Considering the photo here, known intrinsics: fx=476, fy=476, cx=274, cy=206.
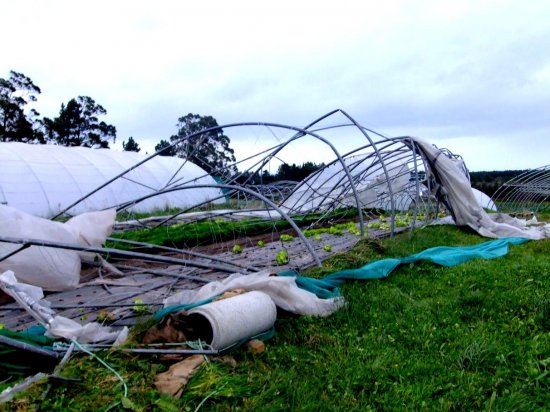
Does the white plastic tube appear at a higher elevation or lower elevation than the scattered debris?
higher

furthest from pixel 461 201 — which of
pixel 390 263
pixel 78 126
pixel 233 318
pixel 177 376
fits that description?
pixel 78 126

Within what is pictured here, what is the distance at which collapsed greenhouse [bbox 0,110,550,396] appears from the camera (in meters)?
3.97

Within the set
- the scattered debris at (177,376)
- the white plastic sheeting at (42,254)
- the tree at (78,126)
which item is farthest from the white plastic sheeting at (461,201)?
the tree at (78,126)

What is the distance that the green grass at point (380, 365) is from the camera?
102 inches

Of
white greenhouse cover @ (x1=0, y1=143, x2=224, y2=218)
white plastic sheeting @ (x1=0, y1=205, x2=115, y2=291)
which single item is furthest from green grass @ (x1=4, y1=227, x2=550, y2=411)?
white greenhouse cover @ (x1=0, y1=143, x2=224, y2=218)

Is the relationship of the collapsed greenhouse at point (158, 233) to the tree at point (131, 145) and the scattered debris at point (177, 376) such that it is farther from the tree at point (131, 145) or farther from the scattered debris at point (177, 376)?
the tree at point (131, 145)

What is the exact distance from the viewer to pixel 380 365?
120 inches

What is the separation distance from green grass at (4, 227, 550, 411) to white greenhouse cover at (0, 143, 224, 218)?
881 centimetres

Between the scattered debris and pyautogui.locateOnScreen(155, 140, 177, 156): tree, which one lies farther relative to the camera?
pyautogui.locateOnScreen(155, 140, 177, 156): tree

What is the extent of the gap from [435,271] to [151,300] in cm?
319

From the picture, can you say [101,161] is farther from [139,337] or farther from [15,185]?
[139,337]

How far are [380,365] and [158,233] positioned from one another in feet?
21.4

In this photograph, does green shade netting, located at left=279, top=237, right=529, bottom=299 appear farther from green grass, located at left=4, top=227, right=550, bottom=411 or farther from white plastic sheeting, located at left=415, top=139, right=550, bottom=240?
white plastic sheeting, located at left=415, top=139, right=550, bottom=240

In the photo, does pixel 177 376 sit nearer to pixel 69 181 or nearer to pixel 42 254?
pixel 42 254
